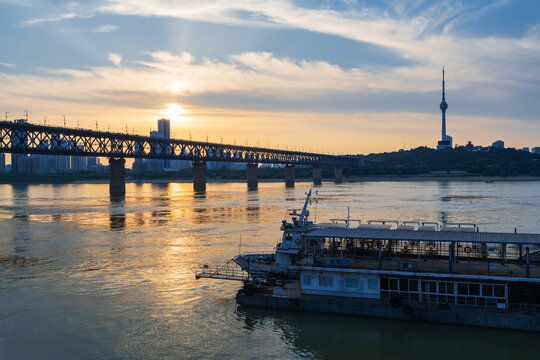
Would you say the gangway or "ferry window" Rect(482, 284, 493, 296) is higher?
"ferry window" Rect(482, 284, 493, 296)

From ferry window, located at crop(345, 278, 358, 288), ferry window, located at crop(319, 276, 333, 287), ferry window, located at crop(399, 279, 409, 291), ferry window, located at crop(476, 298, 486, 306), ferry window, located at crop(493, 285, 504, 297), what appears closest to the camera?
ferry window, located at crop(493, 285, 504, 297)

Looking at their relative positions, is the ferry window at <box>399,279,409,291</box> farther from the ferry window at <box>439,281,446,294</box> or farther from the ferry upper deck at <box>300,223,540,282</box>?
the ferry window at <box>439,281,446,294</box>

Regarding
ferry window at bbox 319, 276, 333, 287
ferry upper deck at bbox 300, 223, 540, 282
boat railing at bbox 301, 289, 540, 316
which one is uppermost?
ferry upper deck at bbox 300, 223, 540, 282

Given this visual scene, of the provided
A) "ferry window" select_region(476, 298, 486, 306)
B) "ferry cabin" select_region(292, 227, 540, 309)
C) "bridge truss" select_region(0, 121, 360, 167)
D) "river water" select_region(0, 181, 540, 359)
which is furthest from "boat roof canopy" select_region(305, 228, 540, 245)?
"bridge truss" select_region(0, 121, 360, 167)

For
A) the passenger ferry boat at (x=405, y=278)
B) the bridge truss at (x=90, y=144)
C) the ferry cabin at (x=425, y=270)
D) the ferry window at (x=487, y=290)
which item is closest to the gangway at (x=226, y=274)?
the passenger ferry boat at (x=405, y=278)

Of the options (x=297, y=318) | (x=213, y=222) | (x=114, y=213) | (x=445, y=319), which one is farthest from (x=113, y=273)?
(x=114, y=213)

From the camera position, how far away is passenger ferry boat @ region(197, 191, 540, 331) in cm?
2800

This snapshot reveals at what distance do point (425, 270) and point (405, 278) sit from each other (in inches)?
51.4

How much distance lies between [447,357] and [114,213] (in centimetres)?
8598

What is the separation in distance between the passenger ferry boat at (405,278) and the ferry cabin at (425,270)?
0.06 metres

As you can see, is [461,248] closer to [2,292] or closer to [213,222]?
[2,292]

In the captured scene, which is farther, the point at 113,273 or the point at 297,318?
the point at 113,273

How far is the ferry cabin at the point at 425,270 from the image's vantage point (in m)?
28.3

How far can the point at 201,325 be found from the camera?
98.8ft
